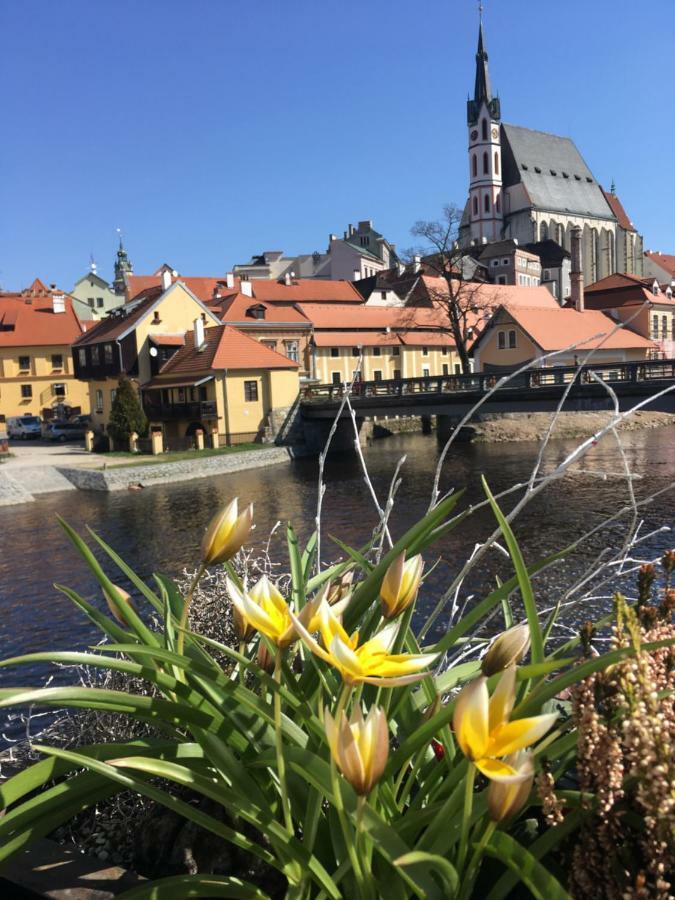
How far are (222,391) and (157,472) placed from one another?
29.6 ft

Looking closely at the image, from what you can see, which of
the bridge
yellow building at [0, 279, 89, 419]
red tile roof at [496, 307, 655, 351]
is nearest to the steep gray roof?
red tile roof at [496, 307, 655, 351]

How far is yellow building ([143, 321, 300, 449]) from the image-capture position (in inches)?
1403

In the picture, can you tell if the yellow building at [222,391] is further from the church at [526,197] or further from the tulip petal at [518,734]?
the church at [526,197]

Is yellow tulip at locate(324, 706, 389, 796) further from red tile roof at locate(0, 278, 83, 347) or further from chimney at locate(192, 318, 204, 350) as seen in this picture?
red tile roof at locate(0, 278, 83, 347)

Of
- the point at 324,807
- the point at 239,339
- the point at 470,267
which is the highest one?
the point at 470,267

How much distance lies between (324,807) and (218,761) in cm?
37

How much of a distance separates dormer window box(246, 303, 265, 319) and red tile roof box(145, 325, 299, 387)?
9730mm

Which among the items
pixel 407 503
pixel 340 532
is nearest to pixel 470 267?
pixel 407 503

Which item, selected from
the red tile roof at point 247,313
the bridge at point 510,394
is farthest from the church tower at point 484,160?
the bridge at point 510,394

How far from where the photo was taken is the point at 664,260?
104500mm

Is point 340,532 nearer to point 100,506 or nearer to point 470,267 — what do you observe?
point 100,506

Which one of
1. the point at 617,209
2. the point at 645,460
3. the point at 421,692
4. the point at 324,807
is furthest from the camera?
the point at 617,209


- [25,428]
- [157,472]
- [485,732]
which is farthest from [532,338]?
[485,732]

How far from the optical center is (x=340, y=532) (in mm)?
17078
